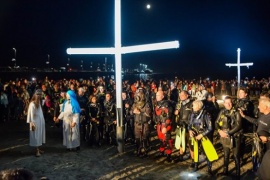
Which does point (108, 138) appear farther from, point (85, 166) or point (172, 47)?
point (172, 47)

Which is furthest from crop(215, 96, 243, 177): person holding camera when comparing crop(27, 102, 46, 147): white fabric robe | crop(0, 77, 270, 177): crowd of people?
crop(27, 102, 46, 147): white fabric robe

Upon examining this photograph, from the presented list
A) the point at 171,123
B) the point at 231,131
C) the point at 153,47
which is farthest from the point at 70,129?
the point at 231,131

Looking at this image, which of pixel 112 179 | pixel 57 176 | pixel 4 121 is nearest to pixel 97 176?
pixel 112 179

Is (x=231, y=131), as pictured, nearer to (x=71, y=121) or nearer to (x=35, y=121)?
(x=71, y=121)

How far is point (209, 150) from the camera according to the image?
7.78 metres

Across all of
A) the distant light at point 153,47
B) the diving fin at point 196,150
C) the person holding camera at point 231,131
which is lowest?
the diving fin at point 196,150

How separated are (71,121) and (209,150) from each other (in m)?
4.74

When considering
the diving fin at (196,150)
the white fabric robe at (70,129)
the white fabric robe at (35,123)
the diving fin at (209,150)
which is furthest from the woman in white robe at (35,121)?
the diving fin at (209,150)

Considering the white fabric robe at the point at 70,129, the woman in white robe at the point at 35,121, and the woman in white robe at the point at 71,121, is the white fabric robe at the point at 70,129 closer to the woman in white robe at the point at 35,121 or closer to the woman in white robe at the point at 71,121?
the woman in white robe at the point at 71,121

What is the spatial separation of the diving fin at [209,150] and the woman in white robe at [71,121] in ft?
14.3

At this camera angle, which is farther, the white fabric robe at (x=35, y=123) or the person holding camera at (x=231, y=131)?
the white fabric robe at (x=35, y=123)

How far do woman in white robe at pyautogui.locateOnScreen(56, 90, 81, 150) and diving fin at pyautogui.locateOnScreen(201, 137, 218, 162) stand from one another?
14.3 feet

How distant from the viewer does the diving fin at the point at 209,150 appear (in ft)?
25.2

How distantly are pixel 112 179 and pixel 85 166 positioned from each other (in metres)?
1.33
